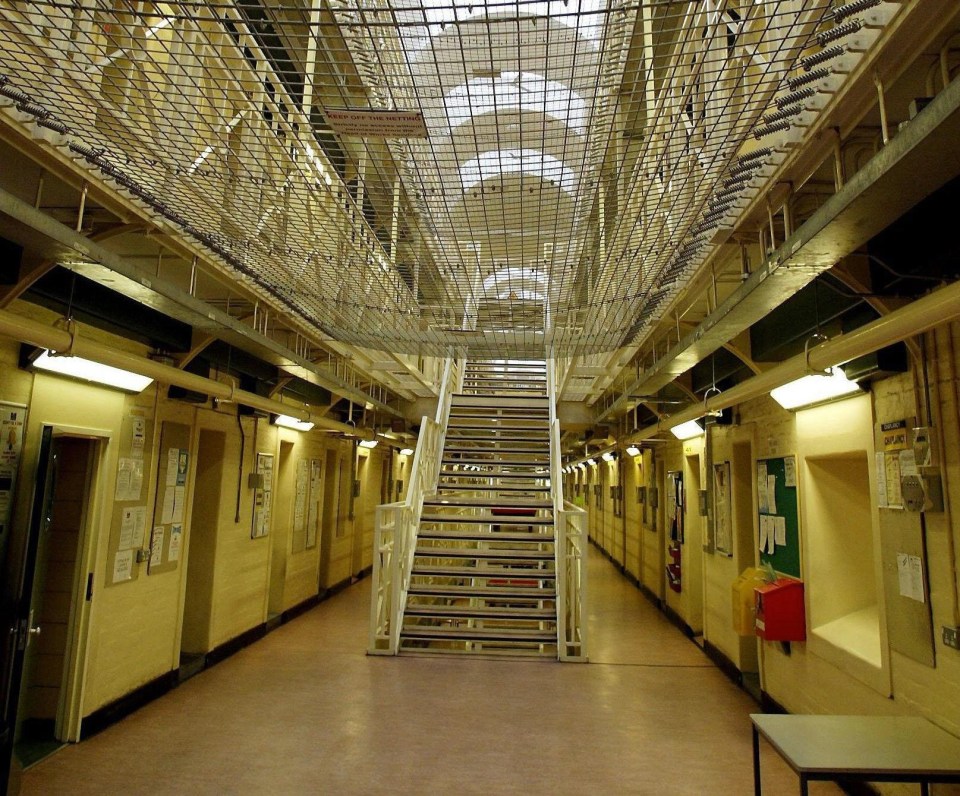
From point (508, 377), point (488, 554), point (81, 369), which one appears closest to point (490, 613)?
point (488, 554)

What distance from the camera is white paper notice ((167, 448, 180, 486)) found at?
14.4 feet

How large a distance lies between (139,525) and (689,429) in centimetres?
442

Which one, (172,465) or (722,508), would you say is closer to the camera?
(172,465)

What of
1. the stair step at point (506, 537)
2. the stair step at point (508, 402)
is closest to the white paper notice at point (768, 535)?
the stair step at point (506, 537)

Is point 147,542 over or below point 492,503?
below

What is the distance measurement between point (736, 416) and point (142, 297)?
4223 mm

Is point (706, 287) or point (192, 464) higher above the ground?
point (706, 287)

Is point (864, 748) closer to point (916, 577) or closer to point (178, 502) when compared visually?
point (916, 577)

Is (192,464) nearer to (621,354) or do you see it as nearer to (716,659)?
(621,354)

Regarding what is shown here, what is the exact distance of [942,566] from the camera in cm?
243

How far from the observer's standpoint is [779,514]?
13.5 ft

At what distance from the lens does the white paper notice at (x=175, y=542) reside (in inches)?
174

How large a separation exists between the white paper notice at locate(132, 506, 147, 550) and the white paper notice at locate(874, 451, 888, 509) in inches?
168

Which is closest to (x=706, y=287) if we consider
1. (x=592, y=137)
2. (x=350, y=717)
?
(x=592, y=137)
